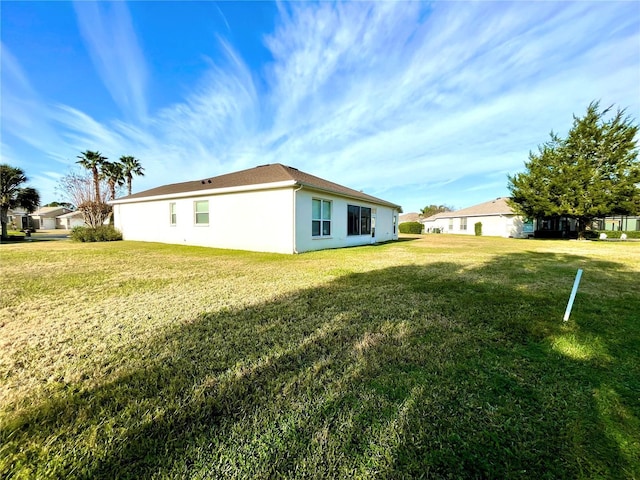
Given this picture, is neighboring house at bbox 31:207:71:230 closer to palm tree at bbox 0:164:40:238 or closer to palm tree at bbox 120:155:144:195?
palm tree at bbox 120:155:144:195

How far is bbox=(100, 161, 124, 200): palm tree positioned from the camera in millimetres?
25062

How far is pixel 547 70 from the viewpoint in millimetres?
10359

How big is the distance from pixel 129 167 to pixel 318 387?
3420 cm

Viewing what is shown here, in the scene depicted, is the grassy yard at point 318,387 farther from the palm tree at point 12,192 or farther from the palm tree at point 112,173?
the palm tree at point 112,173

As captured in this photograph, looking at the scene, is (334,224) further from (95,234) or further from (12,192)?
(12,192)

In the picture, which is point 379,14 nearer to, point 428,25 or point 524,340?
point 428,25

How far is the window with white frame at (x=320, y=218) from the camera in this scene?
11224 millimetres

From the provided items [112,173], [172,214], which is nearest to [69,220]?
[112,173]

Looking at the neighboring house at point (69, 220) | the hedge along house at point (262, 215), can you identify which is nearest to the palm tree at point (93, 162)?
the hedge along house at point (262, 215)

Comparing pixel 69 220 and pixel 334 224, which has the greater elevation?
pixel 69 220

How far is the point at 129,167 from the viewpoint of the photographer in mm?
27797

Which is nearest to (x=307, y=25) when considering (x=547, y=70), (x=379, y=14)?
(x=379, y=14)

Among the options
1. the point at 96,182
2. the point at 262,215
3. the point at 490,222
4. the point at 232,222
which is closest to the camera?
the point at 262,215

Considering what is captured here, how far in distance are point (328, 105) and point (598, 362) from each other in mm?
15819
